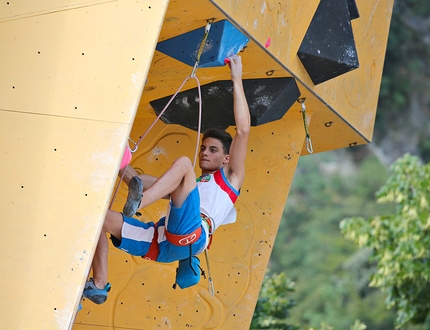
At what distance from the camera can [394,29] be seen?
820 inches

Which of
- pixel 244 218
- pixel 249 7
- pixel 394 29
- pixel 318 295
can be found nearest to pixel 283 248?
pixel 318 295

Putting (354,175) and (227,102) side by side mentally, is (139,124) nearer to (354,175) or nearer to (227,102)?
(227,102)

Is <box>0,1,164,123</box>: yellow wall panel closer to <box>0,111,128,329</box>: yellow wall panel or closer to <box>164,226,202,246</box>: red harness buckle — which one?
<box>0,111,128,329</box>: yellow wall panel

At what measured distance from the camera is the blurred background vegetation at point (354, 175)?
1942 centimetres

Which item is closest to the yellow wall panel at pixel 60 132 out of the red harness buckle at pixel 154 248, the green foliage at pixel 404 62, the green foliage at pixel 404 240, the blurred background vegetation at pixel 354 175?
the red harness buckle at pixel 154 248

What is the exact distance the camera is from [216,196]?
3.79m

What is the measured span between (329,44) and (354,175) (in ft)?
58.2

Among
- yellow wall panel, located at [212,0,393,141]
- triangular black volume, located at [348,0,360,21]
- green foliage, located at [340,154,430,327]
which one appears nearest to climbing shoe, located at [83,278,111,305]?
yellow wall panel, located at [212,0,393,141]

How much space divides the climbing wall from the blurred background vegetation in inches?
544

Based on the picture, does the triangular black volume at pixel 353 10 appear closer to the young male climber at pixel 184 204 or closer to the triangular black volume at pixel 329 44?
the triangular black volume at pixel 329 44

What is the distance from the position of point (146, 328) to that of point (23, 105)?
7.95 ft

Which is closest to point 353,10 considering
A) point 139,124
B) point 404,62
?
point 139,124

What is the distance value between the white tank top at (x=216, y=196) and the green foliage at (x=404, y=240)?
3.50 metres

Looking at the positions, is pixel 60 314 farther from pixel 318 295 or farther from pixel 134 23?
pixel 318 295
